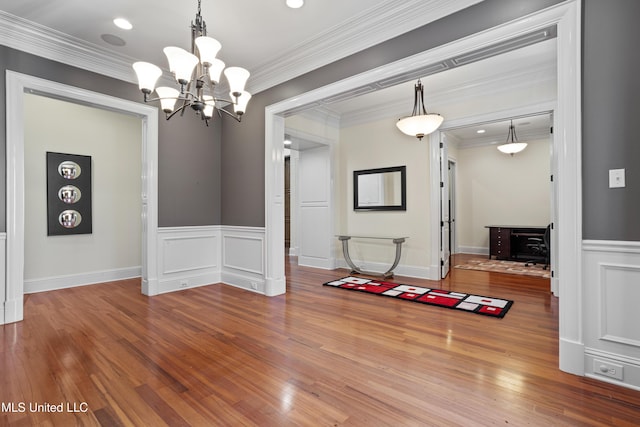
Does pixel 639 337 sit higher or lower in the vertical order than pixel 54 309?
higher

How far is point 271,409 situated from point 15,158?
350 cm

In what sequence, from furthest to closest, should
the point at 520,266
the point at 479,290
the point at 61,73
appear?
the point at 520,266 < the point at 479,290 < the point at 61,73

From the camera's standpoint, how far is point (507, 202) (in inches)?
312

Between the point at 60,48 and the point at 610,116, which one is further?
the point at 60,48

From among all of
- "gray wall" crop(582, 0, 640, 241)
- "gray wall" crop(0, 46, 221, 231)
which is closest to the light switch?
"gray wall" crop(582, 0, 640, 241)

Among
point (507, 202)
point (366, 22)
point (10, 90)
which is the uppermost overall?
point (366, 22)

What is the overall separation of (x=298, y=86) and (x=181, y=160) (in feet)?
6.57

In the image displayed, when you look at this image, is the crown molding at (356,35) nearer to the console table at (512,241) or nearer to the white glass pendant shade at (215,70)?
the white glass pendant shade at (215,70)

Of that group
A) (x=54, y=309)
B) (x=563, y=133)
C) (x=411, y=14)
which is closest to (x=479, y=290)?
(x=563, y=133)

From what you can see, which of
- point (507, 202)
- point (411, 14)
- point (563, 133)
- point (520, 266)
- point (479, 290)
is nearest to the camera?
point (563, 133)

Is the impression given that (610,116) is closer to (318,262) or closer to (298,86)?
(298,86)

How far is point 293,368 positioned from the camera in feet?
7.29

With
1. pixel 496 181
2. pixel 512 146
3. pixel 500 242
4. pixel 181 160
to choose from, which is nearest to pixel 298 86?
pixel 181 160

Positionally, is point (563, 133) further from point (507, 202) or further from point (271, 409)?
point (507, 202)
